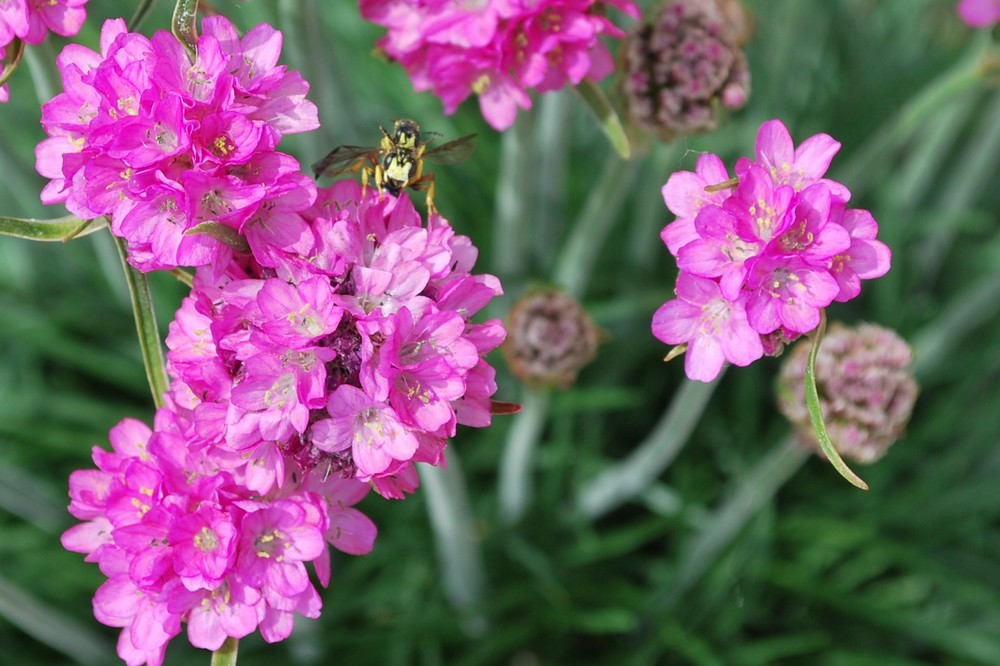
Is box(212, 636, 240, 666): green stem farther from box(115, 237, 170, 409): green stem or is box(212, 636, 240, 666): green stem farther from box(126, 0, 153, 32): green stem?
box(126, 0, 153, 32): green stem


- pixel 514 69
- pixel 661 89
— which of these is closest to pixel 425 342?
pixel 514 69

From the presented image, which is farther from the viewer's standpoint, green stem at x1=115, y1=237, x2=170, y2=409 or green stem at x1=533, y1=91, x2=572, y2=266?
green stem at x1=533, y1=91, x2=572, y2=266

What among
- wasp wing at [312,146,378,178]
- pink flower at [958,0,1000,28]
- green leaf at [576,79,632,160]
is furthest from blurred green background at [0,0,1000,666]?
wasp wing at [312,146,378,178]

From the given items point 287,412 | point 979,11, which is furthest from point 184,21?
point 979,11

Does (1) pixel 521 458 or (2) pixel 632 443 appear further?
(2) pixel 632 443

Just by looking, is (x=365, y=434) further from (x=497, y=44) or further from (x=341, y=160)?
(x=497, y=44)

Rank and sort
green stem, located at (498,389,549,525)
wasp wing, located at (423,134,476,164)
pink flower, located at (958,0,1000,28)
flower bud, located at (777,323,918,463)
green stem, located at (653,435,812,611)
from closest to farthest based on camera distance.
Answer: wasp wing, located at (423,134,476,164), flower bud, located at (777,323,918,463), green stem, located at (653,435,812,611), green stem, located at (498,389,549,525), pink flower, located at (958,0,1000,28)
